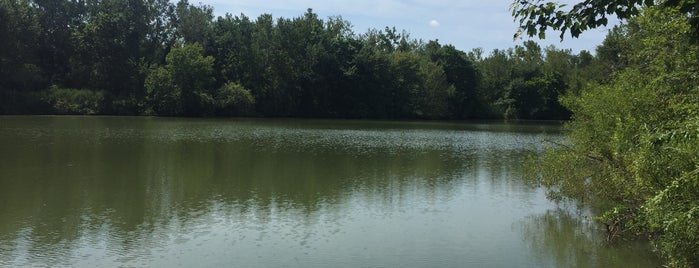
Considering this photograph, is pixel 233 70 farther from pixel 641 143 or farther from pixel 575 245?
pixel 641 143

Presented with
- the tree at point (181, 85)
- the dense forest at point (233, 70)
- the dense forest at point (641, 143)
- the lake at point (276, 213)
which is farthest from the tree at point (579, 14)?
the tree at point (181, 85)

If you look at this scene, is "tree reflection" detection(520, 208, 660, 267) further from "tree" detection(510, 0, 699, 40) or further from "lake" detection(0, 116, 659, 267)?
"tree" detection(510, 0, 699, 40)

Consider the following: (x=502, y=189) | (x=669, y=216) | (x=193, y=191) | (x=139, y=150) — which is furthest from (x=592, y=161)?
(x=139, y=150)

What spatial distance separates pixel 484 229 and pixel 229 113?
5832cm

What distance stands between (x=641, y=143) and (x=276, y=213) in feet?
32.8

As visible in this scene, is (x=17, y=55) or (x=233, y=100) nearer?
(x=17, y=55)

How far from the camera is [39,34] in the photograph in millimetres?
66188

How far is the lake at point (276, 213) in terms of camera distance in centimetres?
1113

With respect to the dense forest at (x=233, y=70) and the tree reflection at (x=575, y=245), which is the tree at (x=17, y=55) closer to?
the dense forest at (x=233, y=70)

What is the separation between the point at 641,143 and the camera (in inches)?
266

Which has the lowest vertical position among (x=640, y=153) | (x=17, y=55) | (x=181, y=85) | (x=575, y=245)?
(x=575, y=245)

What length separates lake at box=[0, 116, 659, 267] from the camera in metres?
11.1

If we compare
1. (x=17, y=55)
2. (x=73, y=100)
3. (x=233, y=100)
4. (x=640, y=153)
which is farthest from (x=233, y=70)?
(x=640, y=153)

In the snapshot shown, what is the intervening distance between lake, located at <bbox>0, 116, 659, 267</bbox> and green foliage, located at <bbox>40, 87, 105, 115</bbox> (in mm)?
35752
